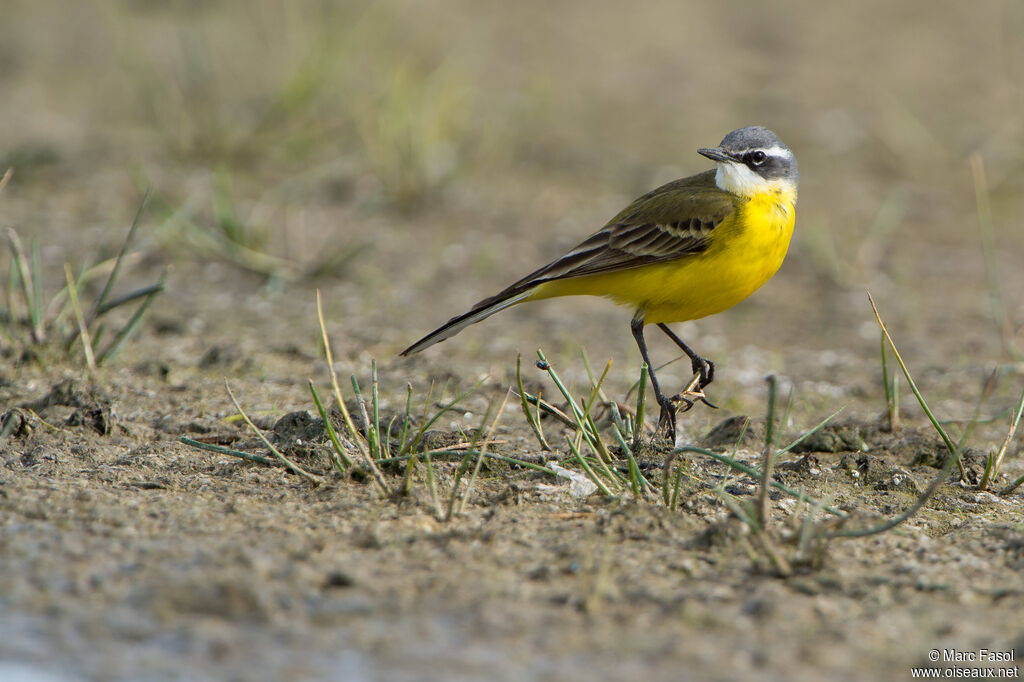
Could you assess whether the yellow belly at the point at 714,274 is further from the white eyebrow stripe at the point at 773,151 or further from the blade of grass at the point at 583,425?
the blade of grass at the point at 583,425

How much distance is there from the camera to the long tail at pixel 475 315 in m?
4.78

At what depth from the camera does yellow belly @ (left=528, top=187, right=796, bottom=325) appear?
16.8ft

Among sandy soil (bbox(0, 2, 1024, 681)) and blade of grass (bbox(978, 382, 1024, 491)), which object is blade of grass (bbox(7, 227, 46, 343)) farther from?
blade of grass (bbox(978, 382, 1024, 491))

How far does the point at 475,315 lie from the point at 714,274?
1102 millimetres

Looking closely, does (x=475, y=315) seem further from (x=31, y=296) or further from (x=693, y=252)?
(x=31, y=296)

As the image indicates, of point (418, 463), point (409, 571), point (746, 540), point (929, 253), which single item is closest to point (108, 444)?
point (418, 463)

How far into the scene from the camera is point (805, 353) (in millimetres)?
6703

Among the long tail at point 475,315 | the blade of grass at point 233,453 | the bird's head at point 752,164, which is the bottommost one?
the blade of grass at point 233,453

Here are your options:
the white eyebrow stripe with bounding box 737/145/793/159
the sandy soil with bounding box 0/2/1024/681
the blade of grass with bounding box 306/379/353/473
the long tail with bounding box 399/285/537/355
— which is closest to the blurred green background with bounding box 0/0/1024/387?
the sandy soil with bounding box 0/2/1024/681

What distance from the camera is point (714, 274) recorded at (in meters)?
5.11

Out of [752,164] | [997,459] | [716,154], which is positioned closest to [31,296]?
[716,154]

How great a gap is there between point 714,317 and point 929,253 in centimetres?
218

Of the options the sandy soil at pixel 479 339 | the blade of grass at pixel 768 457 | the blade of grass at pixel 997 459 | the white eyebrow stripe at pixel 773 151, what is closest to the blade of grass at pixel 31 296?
the sandy soil at pixel 479 339

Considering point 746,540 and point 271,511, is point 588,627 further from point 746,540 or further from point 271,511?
point 271,511
